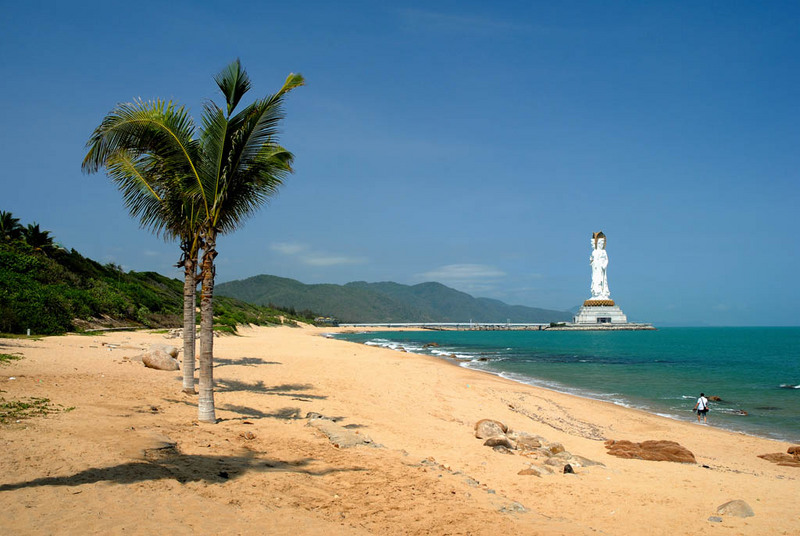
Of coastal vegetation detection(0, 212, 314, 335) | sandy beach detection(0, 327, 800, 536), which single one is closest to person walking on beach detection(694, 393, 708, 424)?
sandy beach detection(0, 327, 800, 536)

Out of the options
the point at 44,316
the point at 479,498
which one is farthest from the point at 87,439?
the point at 44,316

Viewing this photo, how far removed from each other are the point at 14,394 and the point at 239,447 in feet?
14.1

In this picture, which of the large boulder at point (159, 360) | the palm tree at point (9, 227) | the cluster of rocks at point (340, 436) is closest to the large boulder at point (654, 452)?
the cluster of rocks at point (340, 436)

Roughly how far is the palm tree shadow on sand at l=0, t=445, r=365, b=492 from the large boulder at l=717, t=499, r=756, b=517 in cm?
506

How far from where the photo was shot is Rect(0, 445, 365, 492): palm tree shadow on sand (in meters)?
5.26

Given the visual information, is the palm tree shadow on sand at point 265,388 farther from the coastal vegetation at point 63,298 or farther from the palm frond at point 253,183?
the coastal vegetation at point 63,298

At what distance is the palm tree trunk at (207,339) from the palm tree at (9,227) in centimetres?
3152

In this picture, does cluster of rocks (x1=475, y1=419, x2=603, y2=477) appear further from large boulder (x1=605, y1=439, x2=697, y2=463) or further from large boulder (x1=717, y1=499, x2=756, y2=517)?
large boulder (x1=717, y1=499, x2=756, y2=517)

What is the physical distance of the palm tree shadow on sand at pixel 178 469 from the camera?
5.26 m

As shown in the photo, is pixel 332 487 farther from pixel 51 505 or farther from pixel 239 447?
pixel 51 505

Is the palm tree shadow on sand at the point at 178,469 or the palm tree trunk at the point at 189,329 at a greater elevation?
the palm tree trunk at the point at 189,329

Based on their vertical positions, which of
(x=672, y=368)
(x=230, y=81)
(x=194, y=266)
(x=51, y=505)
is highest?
(x=230, y=81)

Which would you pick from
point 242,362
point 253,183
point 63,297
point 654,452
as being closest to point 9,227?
point 63,297

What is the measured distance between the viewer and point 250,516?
5008 mm
